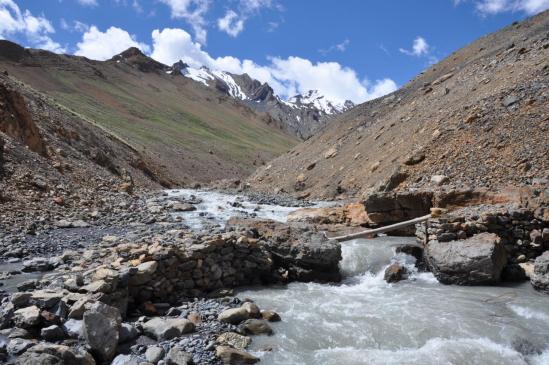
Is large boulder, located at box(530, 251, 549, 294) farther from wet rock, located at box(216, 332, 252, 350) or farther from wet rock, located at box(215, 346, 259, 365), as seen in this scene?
wet rock, located at box(215, 346, 259, 365)

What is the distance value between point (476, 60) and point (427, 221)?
2471cm

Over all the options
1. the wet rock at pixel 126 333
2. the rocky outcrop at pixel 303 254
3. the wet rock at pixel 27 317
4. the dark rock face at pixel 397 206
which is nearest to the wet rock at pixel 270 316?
the wet rock at pixel 126 333

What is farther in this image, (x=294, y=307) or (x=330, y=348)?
(x=294, y=307)

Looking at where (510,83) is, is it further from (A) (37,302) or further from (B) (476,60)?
(A) (37,302)

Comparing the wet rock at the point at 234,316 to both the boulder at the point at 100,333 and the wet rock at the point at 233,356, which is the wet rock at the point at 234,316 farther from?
the boulder at the point at 100,333

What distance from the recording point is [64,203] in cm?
2069

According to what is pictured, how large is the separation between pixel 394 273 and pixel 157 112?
353ft

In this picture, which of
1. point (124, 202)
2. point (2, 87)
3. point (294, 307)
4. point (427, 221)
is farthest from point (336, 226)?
point (2, 87)

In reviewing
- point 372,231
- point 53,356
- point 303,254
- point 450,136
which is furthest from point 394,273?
point 450,136

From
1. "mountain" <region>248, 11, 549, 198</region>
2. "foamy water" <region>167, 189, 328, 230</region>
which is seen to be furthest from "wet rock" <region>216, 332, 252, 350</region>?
"mountain" <region>248, 11, 549, 198</region>

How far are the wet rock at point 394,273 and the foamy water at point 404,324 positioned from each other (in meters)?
0.20

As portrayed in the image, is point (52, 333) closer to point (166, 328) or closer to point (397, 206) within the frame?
point (166, 328)

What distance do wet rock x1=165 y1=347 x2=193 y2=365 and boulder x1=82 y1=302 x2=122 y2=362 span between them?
1026 millimetres

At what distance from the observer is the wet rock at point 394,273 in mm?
13587
